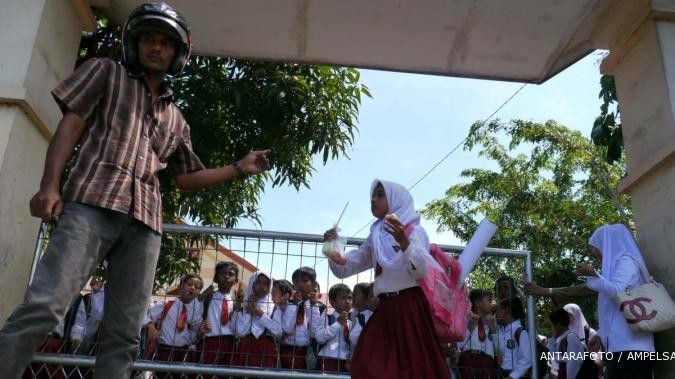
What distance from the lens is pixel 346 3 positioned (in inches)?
178

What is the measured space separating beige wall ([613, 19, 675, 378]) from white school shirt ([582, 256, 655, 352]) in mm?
186

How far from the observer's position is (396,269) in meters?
3.70

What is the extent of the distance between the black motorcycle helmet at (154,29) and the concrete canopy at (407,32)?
1923 mm

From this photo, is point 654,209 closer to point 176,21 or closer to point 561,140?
point 176,21

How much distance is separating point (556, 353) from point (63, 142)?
5.14 metres

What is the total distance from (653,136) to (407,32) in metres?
2.02

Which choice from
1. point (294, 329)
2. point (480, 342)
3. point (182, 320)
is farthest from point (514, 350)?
point (182, 320)

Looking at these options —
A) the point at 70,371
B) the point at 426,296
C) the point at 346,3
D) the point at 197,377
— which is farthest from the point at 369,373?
the point at 346,3

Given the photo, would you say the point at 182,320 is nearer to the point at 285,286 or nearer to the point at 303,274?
the point at 285,286

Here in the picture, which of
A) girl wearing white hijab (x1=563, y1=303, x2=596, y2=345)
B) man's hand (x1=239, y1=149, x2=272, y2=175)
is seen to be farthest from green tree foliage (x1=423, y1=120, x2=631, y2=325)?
man's hand (x1=239, y1=149, x2=272, y2=175)

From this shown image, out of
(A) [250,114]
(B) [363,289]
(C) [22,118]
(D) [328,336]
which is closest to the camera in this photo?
(C) [22,118]

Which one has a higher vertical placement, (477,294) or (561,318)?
(477,294)

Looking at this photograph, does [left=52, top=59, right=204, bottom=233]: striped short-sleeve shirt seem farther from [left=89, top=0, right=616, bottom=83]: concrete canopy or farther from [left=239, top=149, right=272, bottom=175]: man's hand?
[left=89, top=0, right=616, bottom=83]: concrete canopy

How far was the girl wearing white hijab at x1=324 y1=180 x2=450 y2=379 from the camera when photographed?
3.46m
